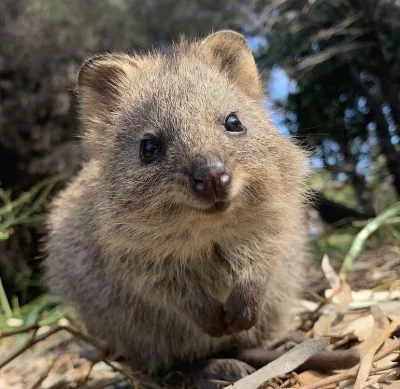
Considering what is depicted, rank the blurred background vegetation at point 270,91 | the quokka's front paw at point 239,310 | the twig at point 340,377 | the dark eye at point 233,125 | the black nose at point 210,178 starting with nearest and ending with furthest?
1. the black nose at point 210,178
2. the twig at point 340,377
3. the dark eye at point 233,125
4. the quokka's front paw at point 239,310
5. the blurred background vegetation at point 270,91

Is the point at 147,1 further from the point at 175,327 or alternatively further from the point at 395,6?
the point at 175,327

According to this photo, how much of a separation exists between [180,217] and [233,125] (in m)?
0.55

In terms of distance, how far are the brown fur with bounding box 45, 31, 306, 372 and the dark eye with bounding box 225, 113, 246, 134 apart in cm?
4

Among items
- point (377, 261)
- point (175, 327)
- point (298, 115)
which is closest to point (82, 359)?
point (175, 327)

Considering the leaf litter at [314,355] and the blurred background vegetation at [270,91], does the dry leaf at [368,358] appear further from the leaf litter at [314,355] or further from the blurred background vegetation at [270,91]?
the blurred background vegetation at [270,91]

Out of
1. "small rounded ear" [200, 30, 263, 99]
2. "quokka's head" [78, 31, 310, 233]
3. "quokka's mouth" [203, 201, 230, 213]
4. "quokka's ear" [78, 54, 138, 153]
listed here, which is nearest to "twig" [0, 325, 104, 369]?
"quokka's head" [78, 31, 310, 233]

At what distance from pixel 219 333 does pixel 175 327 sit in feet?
1.07

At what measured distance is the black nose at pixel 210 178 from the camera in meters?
2.03

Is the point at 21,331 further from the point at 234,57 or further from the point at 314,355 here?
the point at 234,57

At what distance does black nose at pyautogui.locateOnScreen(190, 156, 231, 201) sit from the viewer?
2.03 meters

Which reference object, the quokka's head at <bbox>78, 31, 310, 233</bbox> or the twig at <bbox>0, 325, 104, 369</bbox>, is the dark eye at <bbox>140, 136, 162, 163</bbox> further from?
the twig at <bbox>0, 325, 104, 369</bbox>

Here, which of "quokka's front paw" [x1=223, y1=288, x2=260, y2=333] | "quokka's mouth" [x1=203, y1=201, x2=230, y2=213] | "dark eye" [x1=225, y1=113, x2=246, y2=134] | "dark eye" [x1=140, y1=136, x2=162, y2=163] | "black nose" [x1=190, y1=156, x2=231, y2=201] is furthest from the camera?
"quokka's front paw" [x1=223, y1=288, x2=260, y2=333]

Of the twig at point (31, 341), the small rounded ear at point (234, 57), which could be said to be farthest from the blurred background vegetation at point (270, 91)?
the twig at point (31, 341)

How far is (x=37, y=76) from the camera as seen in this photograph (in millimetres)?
5844
